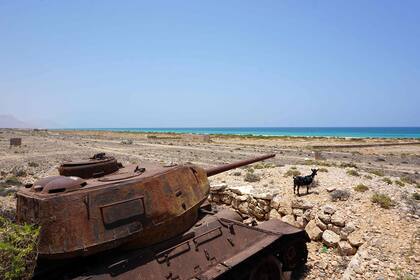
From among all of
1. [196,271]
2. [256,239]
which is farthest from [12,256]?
[256,239]

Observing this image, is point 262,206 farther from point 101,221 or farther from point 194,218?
point 101,221

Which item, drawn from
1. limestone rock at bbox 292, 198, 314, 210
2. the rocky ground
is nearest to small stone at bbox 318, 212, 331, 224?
the rocky ground

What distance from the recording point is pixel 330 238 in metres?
9.05

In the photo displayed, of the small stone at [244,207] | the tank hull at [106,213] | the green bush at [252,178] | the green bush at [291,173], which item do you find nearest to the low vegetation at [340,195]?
the small stone at [244,207]

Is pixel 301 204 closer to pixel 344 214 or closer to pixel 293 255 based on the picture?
pixel 344 214

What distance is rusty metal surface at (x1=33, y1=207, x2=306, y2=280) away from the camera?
536 centimetres

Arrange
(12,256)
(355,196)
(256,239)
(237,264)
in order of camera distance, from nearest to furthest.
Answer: (12,256)
(237,264)
(256,239)
(355,196)

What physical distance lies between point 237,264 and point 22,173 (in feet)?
57.3

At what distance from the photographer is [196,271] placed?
5.81 m

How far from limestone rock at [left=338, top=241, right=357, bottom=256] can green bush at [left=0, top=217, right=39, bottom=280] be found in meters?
7.19

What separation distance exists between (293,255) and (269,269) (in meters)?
0.99

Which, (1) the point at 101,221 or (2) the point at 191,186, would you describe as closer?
(1) the point at 101,221

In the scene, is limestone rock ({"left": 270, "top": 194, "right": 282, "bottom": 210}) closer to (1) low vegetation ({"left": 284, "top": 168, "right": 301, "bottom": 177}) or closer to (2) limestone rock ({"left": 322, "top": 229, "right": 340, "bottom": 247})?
(2) limestone rock ({"left": 322, "top": 229, "right": 340, "bottom": 247})

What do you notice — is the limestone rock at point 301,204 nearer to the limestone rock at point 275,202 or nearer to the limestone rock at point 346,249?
the limestone rock at point 275,202
